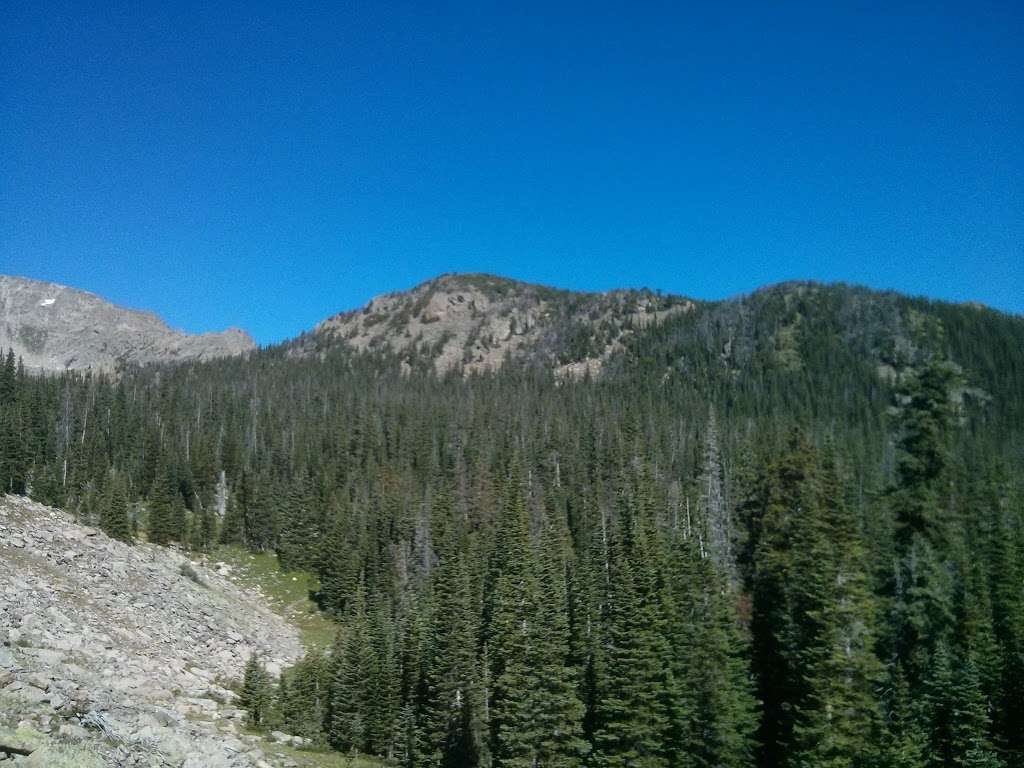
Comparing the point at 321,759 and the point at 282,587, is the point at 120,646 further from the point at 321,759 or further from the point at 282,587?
the point at 282,587

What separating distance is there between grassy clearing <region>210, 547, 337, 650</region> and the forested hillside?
189 cm

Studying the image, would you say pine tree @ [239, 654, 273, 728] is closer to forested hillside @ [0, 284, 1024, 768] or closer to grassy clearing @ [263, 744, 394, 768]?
forested hillside @ [0, 284, 1024, 768]

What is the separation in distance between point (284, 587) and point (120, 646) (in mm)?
38935

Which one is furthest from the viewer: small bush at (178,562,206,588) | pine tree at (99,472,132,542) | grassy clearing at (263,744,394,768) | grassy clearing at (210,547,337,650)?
grassy clearing at (210,547,337,650)

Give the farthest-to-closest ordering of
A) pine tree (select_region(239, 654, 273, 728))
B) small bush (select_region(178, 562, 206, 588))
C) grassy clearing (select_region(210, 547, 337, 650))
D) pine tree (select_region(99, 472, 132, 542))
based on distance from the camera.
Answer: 1. grassy clearing (select_region(210, 547, 337, 650))
2. small bush (select_region(178, 562, 206, 588))
3. pine tree (select_region(99, 472, 132, 542))
4. pine tree (select_region(239, 654, 273, 728))

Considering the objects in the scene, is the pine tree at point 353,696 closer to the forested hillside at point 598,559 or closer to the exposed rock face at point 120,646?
the forested hillside at point 598,559

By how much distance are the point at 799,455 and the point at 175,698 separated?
151 feet

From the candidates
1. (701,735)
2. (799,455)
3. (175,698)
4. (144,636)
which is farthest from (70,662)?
(799,455)

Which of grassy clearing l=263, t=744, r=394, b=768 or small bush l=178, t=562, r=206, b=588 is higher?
small bush l=178, t=562, r=206, b=588

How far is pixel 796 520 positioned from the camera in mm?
41156

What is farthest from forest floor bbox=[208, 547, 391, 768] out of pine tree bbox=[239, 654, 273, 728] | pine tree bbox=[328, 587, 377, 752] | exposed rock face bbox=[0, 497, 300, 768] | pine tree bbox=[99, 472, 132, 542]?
pine tree bbox=[239, 654, 273, 728]

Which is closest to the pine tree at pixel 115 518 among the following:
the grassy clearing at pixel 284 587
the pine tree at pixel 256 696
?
the grassy clearing at pixel 284 587

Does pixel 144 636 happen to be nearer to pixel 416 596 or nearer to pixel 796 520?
pixel 416 596

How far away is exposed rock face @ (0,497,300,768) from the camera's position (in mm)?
19719
